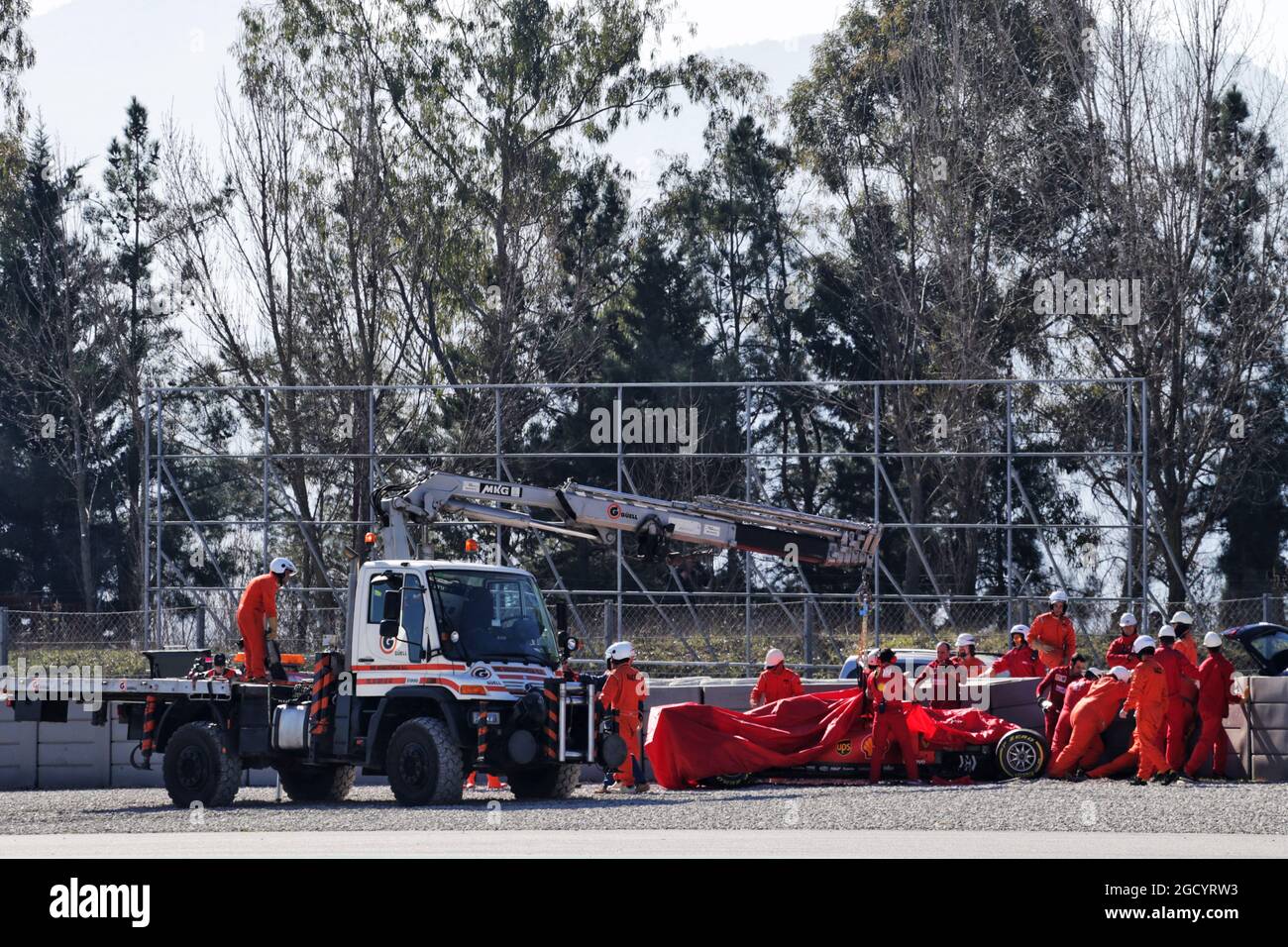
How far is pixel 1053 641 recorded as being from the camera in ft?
71.8

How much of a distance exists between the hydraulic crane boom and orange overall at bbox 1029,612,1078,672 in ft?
9.16

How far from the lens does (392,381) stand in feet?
140

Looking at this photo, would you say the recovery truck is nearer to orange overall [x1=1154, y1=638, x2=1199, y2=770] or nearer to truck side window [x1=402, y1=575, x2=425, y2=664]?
truck side window [x1=402, y1=575, x2=425, y2=664]

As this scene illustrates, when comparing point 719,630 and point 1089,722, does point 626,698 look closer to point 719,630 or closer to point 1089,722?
point 1089,722

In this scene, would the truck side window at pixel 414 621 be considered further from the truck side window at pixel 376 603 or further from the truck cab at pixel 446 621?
→ the truck side window at pixel 376 603

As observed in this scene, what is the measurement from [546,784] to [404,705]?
180cm

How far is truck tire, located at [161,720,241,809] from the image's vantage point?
17750 millimetres

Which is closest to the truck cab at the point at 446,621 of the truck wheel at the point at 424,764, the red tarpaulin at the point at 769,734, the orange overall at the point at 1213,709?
the truck wheel at the point at 424,764

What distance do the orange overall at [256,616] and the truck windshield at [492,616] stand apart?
168 centimetres

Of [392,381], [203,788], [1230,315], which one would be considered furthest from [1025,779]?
[392,381]

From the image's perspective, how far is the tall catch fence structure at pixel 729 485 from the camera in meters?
29.8

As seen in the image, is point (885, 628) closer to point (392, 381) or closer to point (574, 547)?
point (574, 547)

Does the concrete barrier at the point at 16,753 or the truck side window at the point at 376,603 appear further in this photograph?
the concrete barrier at the point at 16,753

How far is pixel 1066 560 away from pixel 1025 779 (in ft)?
56.4
